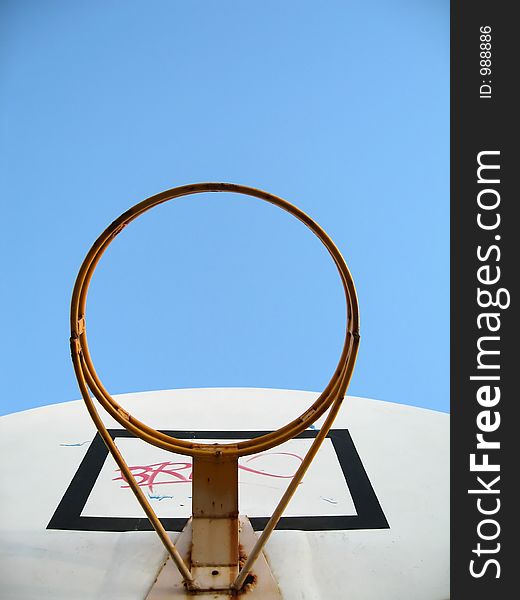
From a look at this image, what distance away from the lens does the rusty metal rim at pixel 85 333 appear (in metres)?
1.38

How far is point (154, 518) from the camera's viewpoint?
1.36 meters

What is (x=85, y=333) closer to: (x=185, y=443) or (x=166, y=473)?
(x=185, y=443)

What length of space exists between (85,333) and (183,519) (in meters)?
0.52

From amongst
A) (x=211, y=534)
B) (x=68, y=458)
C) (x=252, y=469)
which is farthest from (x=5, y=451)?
(x=211, y=534)

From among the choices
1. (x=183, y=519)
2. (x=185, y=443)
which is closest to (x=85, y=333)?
(x=185, y=443)

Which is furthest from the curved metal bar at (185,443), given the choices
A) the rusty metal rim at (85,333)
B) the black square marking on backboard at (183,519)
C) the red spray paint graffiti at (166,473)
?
the red spray paint graffiti at (166,473)

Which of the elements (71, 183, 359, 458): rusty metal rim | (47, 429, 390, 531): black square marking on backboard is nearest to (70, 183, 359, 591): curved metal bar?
(71, 183, 359, 458): rusty metal rim

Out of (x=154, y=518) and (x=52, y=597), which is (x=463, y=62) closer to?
(x=154, y=518)

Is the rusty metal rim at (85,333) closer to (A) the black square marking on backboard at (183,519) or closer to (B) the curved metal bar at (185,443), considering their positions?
(B) the curved metal bar at (185,443)

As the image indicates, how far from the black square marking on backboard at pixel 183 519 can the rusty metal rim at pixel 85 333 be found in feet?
0.92

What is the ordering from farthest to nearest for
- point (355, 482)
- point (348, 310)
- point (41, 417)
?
point (41, 417) < point (355, 482) < point (348, 310)

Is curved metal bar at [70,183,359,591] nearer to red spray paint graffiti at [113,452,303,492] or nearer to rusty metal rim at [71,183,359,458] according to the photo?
rusty metal rim at [71,183,359,458]

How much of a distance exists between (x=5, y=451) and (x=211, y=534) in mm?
820

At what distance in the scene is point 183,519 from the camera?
168 centimetres
